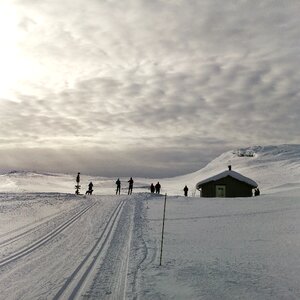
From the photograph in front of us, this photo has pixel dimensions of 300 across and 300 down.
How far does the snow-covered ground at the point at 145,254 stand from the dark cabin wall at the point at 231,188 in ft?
54.6

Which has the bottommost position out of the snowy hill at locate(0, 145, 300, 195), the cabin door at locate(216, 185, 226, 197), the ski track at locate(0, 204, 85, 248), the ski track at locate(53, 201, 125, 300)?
the ski track at locate(53, 201, 125, 300)

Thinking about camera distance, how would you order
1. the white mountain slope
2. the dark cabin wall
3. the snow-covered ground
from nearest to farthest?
1. the snow-covered ground
2. the dark cabin wall
3. the white mountain slope

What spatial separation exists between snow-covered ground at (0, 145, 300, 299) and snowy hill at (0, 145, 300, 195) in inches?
2122

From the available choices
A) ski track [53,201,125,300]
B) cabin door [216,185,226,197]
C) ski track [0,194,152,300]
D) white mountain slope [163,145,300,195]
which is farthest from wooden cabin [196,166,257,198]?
white mountain slope [163,145,300,195]

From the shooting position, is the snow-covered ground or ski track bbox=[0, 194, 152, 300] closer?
ski track bbox=[0, 194, 152, 300]

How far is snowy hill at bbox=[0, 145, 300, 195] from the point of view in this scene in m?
90.3

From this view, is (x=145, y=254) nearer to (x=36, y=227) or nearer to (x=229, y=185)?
(x=36, y=227)

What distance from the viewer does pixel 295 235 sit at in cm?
1811

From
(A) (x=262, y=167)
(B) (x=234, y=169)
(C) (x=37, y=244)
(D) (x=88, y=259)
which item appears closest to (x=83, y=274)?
(D) (x=88, y=259)

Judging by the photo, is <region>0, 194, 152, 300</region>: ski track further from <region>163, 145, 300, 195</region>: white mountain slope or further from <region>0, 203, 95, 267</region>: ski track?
<region>163, 145, 300, 195</region>: white mountain slope

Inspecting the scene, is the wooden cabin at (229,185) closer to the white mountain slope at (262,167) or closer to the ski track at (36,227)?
the ski track at (36,227)

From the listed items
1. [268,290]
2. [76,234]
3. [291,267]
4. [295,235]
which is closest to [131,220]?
[76,234]

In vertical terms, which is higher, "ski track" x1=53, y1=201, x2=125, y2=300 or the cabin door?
the cabin door

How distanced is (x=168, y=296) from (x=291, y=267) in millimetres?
5069
